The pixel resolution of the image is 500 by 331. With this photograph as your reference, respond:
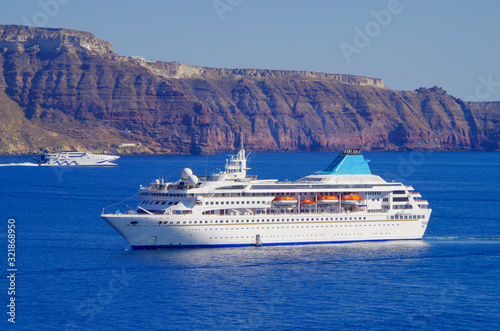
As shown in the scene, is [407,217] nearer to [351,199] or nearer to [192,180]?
[351,199]

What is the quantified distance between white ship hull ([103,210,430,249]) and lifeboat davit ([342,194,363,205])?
130cm

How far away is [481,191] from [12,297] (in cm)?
7169

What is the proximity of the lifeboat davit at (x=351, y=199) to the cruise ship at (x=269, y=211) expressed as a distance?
71 millimetres

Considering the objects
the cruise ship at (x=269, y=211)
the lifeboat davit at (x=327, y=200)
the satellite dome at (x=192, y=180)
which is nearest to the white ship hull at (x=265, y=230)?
the cruise ship at (x=269, y=211)

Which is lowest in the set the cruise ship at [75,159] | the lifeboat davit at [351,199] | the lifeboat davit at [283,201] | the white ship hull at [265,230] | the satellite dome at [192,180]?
the white ship hull at [265,230]

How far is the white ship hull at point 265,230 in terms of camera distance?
1966 inches

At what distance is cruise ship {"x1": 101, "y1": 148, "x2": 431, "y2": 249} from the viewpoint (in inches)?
1977

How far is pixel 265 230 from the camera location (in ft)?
170

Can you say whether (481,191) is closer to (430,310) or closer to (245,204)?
(245,204)

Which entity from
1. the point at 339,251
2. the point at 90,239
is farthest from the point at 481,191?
the point at 90,239

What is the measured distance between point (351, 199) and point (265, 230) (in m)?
7.21

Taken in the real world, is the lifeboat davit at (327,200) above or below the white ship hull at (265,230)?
above

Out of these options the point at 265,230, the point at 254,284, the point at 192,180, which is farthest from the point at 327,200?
the point at 254,284

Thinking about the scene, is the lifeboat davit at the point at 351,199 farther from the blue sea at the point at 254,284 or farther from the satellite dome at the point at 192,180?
the satellite dome at the point at 192,180
